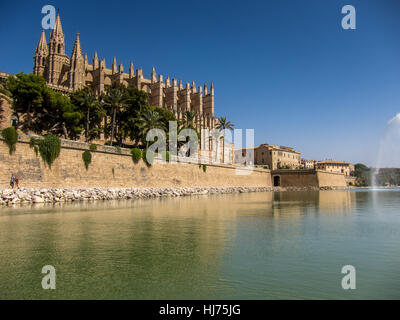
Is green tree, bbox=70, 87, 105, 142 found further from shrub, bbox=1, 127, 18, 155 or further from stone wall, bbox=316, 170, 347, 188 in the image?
stone wall, bbox=316, 170, 347, 188

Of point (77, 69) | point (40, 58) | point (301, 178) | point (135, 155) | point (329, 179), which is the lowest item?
point (329, 179)

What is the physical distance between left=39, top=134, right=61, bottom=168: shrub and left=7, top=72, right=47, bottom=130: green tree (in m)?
8.51

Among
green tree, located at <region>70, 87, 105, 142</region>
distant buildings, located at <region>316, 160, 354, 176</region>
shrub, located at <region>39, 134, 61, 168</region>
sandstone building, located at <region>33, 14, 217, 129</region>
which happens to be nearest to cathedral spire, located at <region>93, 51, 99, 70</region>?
sandstone building, located at <region>33, 14, 217, 129</region>

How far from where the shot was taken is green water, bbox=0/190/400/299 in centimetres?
529

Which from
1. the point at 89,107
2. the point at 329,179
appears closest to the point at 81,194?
the point at 89,107

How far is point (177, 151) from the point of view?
46625mm

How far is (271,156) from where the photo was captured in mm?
87438

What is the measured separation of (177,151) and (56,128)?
1733 centimetres

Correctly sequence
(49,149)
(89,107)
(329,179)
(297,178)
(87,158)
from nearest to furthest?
(49,149) → (87,158) → (89,107) → (297,178) → (329,179)

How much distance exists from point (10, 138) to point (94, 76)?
3459cm

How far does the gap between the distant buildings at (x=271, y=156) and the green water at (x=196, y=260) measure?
76872mm

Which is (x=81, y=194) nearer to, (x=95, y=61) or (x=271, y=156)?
(x=95, y=61)

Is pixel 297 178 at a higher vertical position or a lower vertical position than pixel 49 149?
lower
